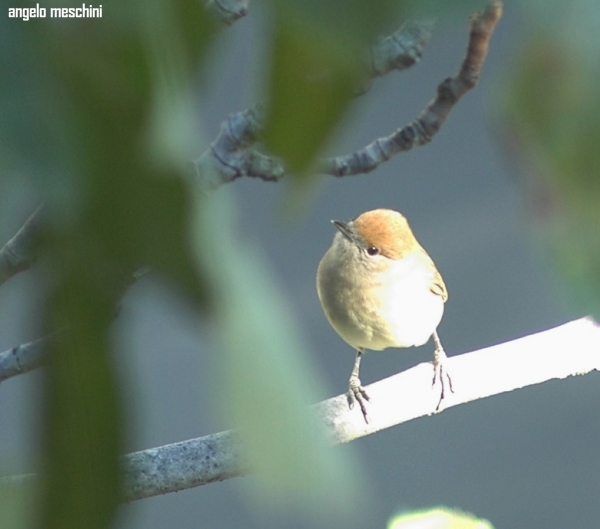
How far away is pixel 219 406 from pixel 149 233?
0.03 meters

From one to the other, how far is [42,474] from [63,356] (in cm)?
2

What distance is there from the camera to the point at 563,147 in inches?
5.2

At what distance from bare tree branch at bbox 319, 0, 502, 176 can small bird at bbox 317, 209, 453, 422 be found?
0.58 meters

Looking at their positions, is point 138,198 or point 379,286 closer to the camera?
point 138,198

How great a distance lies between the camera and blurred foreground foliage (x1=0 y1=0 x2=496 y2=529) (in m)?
0.13

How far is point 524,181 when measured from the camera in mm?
140

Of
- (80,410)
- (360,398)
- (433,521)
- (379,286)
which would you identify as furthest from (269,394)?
(379,286)

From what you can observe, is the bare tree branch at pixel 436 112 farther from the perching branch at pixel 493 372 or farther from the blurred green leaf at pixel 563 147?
the perching branch at pixel 493 372

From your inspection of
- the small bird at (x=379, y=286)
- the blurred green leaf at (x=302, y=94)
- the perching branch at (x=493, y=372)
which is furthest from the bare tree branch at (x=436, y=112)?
the small bird at (x=379, y=286)

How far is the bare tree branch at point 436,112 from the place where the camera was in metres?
0.16

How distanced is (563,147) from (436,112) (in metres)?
0.45

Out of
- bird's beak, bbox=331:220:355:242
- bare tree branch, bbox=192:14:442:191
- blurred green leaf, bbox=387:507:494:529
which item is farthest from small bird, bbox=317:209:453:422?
bare tree branch, bbox=192:14:442:191

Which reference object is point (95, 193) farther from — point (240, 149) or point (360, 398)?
point (360, 398)

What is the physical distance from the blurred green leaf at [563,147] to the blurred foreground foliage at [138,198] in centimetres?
2
